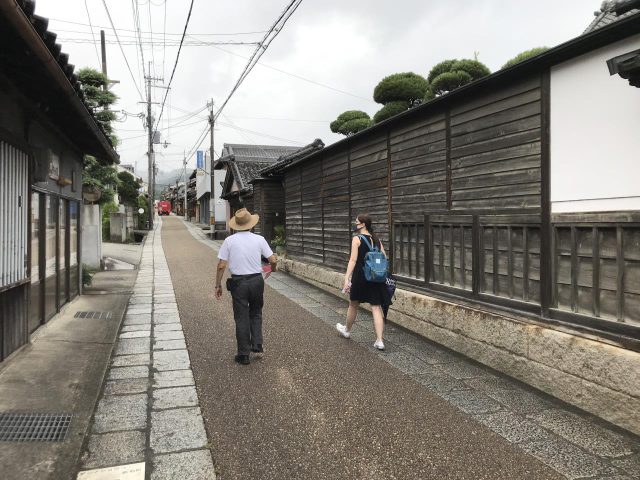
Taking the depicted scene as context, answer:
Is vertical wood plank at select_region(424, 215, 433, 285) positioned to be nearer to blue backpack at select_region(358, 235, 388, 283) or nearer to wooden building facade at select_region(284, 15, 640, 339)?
wooden building facade at select_region(284, 15, 640, 339)

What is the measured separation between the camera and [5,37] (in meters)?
3.59

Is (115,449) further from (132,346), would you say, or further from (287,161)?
(287,161)

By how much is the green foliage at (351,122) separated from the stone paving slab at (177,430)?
11.9 m

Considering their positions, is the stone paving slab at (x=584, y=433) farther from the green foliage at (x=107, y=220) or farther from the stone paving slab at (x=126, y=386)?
the green foliage at (x=107, y=220)

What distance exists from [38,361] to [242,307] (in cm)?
241

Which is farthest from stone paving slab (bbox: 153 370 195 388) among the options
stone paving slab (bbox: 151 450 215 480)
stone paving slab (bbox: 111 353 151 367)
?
stone paving slab (bbox: 151 450 215 480)

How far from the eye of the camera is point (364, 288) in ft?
21.1

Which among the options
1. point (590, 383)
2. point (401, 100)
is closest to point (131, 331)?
point (590, 383)

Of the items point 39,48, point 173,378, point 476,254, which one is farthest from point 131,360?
point 476,254

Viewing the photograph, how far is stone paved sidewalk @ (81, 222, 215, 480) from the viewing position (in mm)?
3379

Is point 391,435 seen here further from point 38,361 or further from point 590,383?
point 38,361

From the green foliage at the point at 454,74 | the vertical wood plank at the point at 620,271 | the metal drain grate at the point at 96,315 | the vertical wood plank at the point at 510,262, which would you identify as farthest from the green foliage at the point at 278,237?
the vertical wood plank at the point at 620,271

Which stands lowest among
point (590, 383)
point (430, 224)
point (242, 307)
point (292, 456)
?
point (292, 456)

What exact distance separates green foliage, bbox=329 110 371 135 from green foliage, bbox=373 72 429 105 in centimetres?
291
